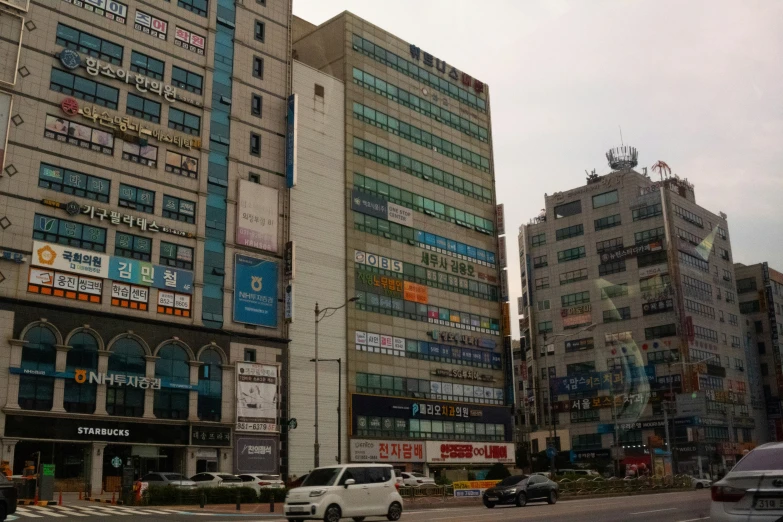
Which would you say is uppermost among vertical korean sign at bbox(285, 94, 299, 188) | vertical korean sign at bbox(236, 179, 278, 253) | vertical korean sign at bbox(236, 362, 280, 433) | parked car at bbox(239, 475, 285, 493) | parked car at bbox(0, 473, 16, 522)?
vertical korean sign at bbox(285, 94, 299, 188)

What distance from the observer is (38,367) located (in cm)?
5084

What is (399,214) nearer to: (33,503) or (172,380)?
(172,380)

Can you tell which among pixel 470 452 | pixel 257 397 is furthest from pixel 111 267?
pixel 470 452

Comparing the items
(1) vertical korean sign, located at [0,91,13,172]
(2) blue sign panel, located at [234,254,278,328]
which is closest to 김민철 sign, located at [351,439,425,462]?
(2) blue sign panel, located at [234,254,278,328]

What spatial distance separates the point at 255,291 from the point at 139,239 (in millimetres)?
10535

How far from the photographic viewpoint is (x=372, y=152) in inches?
3049

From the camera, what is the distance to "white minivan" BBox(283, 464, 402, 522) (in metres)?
24.6

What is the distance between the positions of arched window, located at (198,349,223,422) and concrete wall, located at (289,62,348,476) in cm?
694

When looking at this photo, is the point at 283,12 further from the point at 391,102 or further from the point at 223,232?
the point at 223,232

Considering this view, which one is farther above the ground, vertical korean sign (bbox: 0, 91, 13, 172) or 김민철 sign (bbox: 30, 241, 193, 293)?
vertical korean sign (bbox: 0, 91, 13, 172)

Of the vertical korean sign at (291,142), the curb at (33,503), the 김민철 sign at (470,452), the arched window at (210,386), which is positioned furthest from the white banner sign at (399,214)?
the curb at (33,503)

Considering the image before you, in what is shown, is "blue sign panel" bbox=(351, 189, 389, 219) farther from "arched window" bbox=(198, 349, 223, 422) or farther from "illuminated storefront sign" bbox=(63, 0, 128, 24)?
"illuminated storefront sign" bbox=(63, 0, 128, 24)

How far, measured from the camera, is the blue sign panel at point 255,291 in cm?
6253

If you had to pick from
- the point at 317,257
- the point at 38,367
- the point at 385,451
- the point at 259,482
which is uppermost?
the point at 317,257
